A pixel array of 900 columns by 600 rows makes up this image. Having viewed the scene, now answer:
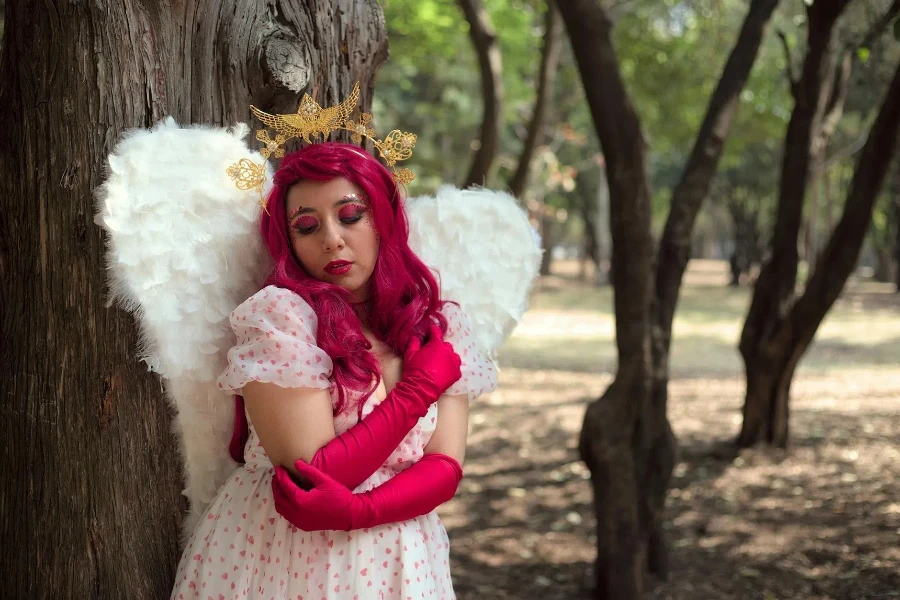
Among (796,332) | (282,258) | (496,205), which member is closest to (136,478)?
(282,258)

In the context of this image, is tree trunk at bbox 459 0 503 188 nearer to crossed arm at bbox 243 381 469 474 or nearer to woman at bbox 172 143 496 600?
woman at bbox 172 143 496 600

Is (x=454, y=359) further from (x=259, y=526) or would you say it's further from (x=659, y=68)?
(x=659, y=68)

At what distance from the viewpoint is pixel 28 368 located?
186 centimetres

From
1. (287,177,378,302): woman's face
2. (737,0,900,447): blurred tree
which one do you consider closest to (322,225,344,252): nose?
(287,177,378,302): woman's face

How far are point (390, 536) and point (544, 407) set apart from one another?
6595mm

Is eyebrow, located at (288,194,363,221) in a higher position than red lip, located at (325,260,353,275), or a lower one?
higher

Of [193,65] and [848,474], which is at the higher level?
[193,65]

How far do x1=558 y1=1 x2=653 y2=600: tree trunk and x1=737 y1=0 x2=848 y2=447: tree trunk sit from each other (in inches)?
91.7

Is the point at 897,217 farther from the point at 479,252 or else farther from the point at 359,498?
the point at 359,498

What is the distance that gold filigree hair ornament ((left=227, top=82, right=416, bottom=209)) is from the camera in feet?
6.24

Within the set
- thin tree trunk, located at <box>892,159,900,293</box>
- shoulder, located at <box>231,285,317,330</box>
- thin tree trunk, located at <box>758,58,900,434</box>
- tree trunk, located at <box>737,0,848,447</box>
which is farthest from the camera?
thin tree trunk, located at <box>892,159,900,293</box>

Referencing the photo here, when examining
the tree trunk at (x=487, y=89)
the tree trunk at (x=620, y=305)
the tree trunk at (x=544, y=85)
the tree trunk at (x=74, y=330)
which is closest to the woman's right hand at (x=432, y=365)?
the tree trunk at (x=74, y=330)

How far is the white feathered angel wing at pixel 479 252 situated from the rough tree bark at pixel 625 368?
1.59 meters

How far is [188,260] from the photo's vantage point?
183cm
